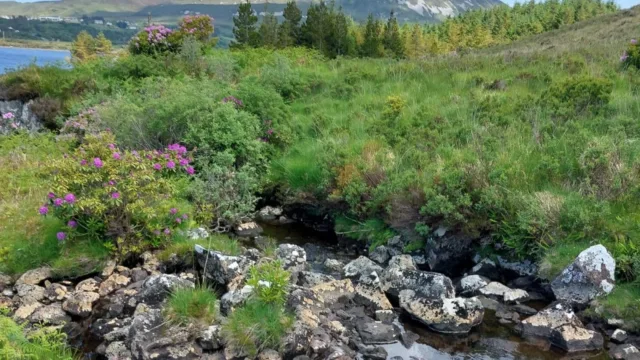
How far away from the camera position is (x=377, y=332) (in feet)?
23.9

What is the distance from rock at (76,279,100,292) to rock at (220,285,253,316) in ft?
8.16

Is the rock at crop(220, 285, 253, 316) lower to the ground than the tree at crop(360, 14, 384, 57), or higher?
lower

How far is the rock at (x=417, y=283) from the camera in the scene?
319 inches

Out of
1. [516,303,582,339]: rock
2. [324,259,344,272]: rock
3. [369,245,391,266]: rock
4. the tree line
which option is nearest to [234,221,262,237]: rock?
[324,259,344,272]: rock

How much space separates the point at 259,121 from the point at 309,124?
7.34 feet

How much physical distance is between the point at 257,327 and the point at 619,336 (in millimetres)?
4816

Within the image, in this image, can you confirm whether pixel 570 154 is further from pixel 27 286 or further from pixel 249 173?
pixel 27 286

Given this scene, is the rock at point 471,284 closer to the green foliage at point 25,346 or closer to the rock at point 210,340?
the rock at point 210,340

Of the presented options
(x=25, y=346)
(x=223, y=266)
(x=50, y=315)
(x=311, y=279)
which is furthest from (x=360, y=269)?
(x=25, y=346)

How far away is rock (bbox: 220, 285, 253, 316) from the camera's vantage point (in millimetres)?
7047

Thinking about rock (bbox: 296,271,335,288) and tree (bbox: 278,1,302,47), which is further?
tree (bbox: 278,1,302,47)

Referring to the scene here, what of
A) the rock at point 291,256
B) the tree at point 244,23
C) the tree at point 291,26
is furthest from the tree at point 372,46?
the rock at point 291,256

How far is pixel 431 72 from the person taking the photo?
19.7 m

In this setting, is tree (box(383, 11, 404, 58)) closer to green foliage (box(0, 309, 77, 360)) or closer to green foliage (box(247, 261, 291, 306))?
green foliage (box(247, 261, 291, 306))
